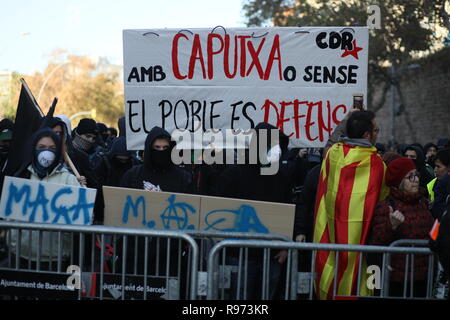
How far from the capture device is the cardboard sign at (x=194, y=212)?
506cm

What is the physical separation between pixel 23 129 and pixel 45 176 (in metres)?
0.80

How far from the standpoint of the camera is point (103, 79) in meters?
68.6

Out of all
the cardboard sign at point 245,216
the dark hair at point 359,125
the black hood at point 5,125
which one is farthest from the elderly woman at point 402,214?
the black hood at point 5,125

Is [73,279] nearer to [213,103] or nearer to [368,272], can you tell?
[368,272]

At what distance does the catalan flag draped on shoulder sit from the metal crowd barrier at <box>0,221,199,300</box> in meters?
1.07

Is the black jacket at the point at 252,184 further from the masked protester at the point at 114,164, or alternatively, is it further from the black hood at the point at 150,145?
the masked protester at the point at 114,164

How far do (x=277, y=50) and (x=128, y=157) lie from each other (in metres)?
1.87

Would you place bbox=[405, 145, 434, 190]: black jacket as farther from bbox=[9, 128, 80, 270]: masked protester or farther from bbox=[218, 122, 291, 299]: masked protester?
bbox=[9, 128, 80, 270]: masked protester

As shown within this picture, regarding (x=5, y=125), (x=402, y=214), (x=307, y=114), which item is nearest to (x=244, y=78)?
(x=307, y=114)

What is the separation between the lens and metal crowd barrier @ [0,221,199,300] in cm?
462

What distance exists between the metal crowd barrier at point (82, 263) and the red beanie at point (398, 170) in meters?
1.62

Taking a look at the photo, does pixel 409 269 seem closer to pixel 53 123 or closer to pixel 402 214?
pixel 402 214

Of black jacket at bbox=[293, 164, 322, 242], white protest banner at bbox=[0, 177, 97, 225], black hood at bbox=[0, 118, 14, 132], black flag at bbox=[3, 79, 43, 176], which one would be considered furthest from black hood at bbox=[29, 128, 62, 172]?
black hood at bbox=[0, 118, 14, 132]

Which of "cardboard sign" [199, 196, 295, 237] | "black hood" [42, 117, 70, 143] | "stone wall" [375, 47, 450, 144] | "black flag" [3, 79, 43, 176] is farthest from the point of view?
"stone wall" [375, 47, 450, 144]
